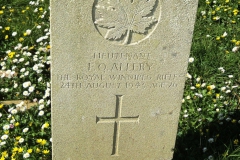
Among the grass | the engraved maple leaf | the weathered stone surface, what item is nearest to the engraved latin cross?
the weathered stone surface

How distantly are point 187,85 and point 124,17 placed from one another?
69.1 inches

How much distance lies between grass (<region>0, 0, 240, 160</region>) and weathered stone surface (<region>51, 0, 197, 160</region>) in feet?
1.67

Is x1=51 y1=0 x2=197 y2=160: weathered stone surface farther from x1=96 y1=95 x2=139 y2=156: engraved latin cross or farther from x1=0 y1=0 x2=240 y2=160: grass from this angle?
x1=0 y1=0 x2=240 y2=160: grass

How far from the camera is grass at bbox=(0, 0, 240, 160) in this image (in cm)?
318

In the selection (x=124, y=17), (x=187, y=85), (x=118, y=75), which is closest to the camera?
(x=124, y=17)

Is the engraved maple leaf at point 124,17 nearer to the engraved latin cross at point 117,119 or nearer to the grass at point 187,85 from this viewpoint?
the engraved latin cross at point 117,119

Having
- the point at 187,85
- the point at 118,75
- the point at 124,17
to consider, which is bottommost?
the point at 187,85

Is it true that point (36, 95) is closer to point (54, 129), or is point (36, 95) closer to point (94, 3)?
point (54, 129)

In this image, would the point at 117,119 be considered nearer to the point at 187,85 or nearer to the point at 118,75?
the point at 118,75

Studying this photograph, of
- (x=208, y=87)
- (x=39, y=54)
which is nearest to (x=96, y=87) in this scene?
(x=208, y=87)

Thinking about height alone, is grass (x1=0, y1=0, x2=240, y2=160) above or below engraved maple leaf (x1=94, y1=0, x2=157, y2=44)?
below

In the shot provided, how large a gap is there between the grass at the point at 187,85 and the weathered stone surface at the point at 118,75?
1.67 ft

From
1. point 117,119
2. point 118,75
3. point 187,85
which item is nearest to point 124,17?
point 118,75

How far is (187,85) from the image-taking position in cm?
380
